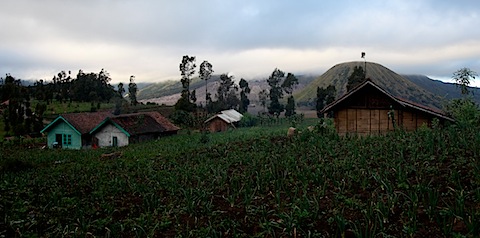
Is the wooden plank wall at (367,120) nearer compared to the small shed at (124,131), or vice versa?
the wooden plank wall at (367,120)

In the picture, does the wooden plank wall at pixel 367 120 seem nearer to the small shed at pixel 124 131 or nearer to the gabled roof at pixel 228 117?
the small shed at pixel 124 131

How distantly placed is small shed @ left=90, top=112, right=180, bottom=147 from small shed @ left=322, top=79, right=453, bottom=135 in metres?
23.1

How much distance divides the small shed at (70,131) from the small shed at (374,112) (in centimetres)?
2871

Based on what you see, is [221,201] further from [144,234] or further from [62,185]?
[62,185]

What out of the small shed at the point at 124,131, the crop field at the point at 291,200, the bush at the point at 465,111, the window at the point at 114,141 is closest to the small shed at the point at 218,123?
the small shed at the point at 124,131

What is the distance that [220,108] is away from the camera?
85625 mm

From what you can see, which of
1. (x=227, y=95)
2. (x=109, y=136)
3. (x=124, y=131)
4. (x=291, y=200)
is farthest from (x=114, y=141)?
(x=227, y=95)

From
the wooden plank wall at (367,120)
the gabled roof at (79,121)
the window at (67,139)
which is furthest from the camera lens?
the window at (67,139)

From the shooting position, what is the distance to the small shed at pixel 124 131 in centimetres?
3809

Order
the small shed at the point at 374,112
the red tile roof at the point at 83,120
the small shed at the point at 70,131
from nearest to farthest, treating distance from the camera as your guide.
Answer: the small shed at the point at 374,112 < the small shed at the point at 70,131 < the red tile roof at the point at 83,120

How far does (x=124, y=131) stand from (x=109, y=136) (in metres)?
2.96

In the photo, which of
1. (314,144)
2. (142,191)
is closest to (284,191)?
(142,191)

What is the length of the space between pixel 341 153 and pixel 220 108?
2925 inches

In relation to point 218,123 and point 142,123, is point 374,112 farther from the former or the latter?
point 218,123
